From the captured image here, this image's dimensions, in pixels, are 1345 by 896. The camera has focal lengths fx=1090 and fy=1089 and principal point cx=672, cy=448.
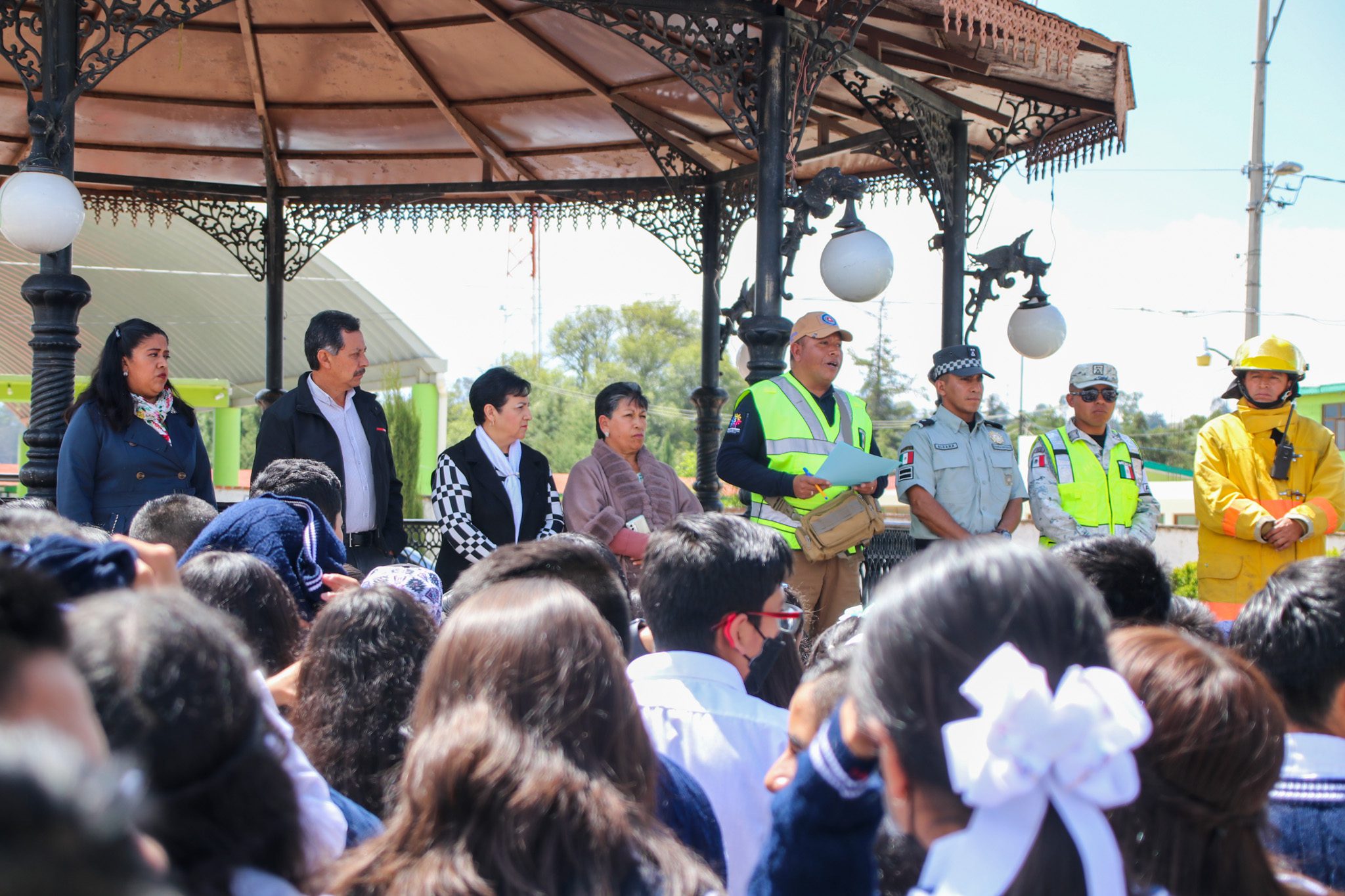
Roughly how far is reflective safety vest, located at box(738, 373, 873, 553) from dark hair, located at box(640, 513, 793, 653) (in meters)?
2.39

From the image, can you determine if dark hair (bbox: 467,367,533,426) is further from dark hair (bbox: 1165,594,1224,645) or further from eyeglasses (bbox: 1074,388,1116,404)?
dark hair (bbox: 1165,594,1224,645)

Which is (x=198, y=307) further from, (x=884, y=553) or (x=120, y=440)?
(x=884, y=553)

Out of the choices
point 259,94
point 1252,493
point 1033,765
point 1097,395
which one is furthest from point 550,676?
point 259,94

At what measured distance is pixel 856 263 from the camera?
5180 mm

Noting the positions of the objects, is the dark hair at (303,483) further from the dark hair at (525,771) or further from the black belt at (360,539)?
the dark hair at (525,771)

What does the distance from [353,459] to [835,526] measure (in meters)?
2.07

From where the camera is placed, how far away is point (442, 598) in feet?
9.87

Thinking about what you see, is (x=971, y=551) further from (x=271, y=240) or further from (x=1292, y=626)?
(x=271, y=240)

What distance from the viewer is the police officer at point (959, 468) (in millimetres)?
5031

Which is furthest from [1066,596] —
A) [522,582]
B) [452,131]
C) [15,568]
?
[452,131]

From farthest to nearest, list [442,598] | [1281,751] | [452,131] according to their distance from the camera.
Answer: [452,131], [442,598], [1281,751]

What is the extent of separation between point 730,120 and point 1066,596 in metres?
4.24

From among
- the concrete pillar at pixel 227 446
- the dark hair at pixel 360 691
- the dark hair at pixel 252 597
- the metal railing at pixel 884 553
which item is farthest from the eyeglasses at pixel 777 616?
the concrete pillar at pixel 227 446

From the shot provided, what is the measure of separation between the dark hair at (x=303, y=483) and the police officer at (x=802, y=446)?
181 cm
